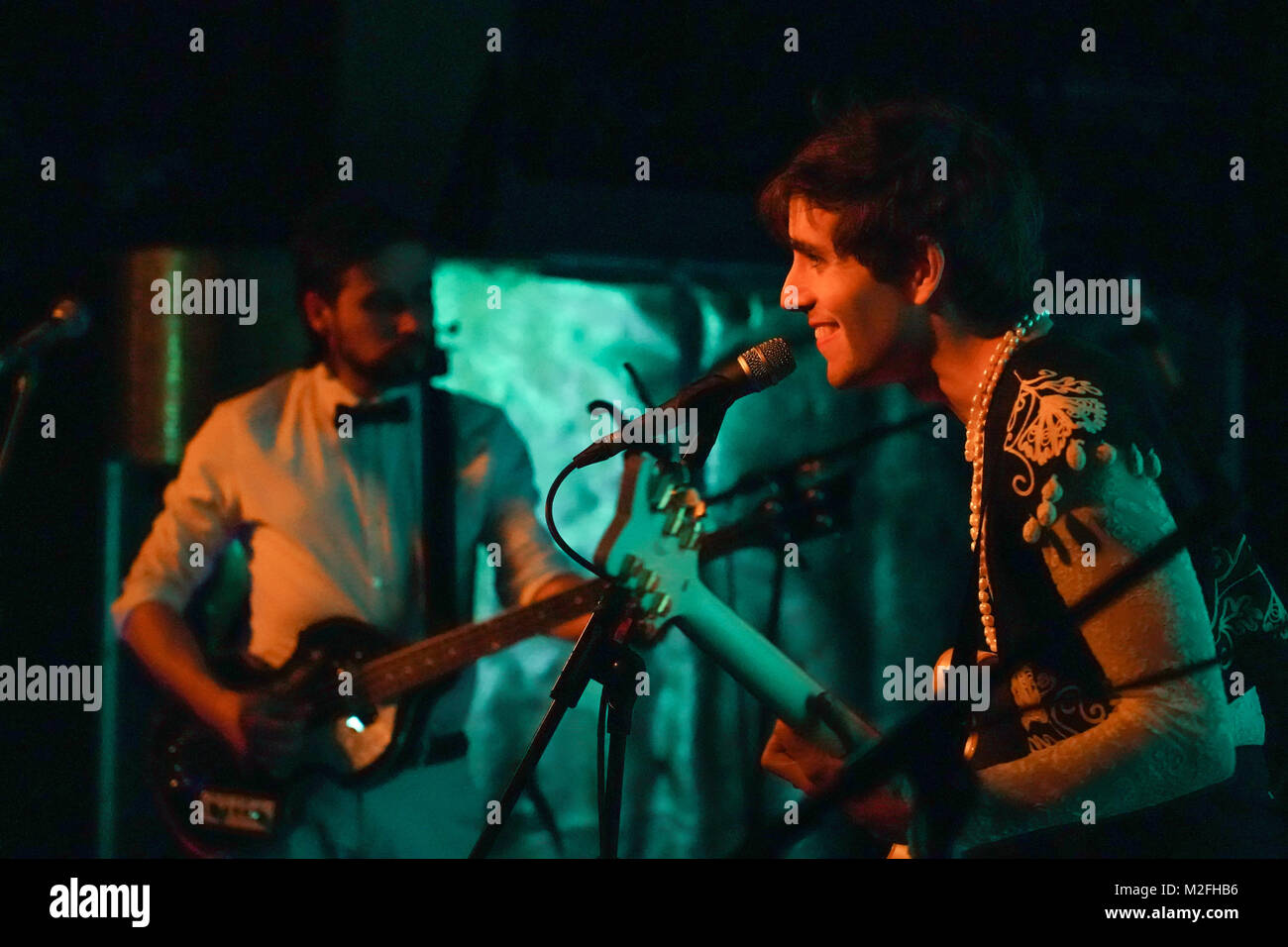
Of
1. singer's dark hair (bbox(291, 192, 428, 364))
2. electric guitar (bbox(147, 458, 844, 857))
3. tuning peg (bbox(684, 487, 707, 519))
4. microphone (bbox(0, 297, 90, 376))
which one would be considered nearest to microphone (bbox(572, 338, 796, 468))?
tuning peg (bbox(684, 487, 707, 519))

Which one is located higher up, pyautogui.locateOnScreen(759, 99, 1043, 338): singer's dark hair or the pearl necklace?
pyautogui.locateOnScreen(759, 99, 1043, 338): singer's dark hair

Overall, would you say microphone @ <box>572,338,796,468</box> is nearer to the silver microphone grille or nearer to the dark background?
the silver microphone grille

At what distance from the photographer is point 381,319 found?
2.71 metres

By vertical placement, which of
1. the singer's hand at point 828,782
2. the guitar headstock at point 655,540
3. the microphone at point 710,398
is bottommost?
the singer's hand at point 828,782

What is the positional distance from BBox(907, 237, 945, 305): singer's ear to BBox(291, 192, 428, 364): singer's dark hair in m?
1.11

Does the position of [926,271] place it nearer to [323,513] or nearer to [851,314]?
[851,314]

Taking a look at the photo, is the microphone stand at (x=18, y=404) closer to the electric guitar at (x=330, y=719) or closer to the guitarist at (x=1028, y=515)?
the electric guitar at (x=330, y=719)

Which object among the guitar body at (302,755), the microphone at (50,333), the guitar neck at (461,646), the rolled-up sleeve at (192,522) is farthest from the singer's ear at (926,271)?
the microphone at (50,333)

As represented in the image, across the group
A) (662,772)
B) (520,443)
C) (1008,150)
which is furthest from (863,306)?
(662,772)

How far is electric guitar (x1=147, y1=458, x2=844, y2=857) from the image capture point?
8.46 feet

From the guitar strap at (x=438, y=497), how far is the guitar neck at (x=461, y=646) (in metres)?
0.07

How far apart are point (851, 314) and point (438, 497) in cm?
103

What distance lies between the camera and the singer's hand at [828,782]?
6.54 ft

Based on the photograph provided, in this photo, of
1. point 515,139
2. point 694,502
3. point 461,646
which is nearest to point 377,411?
point 461,646
